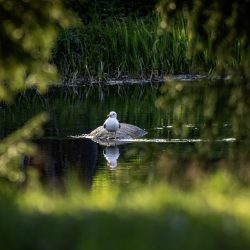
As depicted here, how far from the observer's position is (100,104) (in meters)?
28.9

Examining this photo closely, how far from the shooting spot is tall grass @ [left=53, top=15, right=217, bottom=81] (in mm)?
32594

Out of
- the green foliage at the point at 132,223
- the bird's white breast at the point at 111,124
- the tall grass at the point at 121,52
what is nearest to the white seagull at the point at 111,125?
the bird's white breast at the point at 111,124

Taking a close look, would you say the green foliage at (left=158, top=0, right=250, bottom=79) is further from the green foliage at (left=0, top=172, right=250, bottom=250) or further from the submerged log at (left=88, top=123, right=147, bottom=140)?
the submerged log at (left=88, top=123, right=147, bottom=140)

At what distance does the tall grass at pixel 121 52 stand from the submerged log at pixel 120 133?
9.72 meters

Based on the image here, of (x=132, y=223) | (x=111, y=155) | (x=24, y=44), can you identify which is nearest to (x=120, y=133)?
(x=111, y=155)

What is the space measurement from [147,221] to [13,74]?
4.43m

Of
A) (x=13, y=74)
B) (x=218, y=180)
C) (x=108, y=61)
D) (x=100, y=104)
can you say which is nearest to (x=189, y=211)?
(x=218, y=180)

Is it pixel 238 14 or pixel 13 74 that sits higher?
pixel 238 14

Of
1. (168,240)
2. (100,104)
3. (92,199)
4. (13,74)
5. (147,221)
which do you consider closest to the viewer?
(168,240)

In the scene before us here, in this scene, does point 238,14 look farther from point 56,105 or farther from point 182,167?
point 56,105

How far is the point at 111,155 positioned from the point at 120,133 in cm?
331

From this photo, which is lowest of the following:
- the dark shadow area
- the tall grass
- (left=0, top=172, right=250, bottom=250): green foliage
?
the dark shadow area

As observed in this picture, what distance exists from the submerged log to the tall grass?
9717 millimetres

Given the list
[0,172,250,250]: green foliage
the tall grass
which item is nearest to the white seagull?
the tall grass
